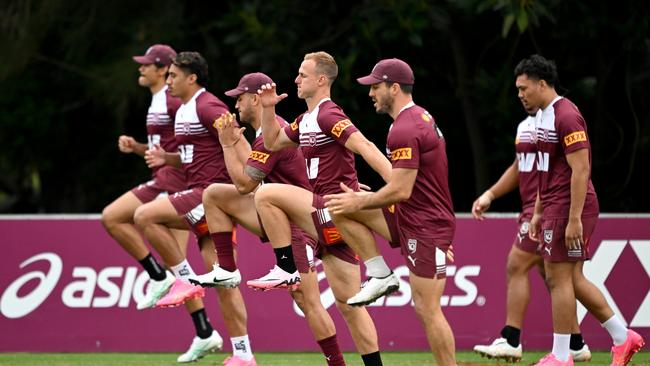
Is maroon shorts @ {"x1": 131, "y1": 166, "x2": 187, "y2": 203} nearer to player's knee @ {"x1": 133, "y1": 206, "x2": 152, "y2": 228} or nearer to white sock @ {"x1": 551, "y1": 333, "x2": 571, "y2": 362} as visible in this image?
player's knee @ {"x1": 133, "y1": 206, "x2": 152, "y2": 228}

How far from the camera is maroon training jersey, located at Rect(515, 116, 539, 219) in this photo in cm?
1214

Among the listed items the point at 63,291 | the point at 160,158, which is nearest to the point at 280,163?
the point at 160,158

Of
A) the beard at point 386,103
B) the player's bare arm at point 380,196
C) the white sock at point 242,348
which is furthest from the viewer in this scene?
the white sock at point 242,348

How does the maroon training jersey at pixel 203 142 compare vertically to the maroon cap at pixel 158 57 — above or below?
below

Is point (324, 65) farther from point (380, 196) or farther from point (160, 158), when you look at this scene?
point (160, 158)

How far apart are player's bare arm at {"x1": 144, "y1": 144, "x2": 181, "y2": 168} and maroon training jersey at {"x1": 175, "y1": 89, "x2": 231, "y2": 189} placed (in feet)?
1.39

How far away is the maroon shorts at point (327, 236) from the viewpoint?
368 inches

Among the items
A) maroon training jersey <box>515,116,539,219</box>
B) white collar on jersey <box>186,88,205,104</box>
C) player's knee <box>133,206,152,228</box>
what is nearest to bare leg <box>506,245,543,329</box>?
maroon training jersey <box>515,116,539,219</box>

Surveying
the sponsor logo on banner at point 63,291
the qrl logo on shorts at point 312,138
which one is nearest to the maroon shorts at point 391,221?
the qrl logo on shorts at point 312,138

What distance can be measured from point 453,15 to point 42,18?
5.79 metres

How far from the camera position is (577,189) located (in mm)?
9875

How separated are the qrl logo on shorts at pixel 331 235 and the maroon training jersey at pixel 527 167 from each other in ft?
10.4

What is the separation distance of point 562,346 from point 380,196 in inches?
99.1

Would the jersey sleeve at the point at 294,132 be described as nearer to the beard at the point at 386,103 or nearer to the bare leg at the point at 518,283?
the beard at the point at 386,103
